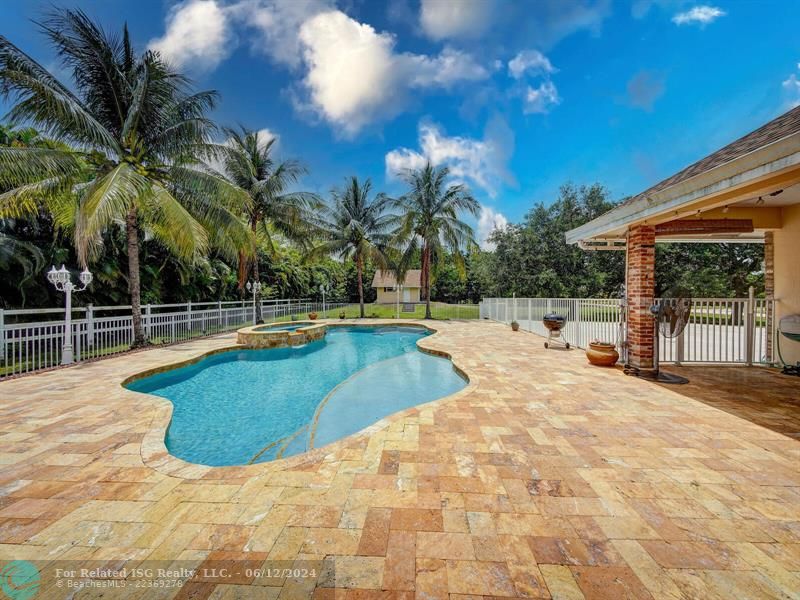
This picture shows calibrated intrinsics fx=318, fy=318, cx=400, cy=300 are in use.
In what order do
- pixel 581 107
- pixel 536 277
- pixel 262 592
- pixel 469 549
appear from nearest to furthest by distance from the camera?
pixel 262 592, pixel 469 549, pixel 581 107, pixel 536 277

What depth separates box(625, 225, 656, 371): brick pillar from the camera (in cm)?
610

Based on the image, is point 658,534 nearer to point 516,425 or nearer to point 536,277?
point 516,425

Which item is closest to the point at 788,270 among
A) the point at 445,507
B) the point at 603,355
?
the point at 603,355

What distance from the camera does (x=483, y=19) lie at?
8648 mm

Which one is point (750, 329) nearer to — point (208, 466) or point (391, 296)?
point (208, 466)

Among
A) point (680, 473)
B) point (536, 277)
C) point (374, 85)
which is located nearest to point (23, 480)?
point (680, 473)

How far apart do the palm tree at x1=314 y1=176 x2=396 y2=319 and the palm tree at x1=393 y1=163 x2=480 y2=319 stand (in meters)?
1.60

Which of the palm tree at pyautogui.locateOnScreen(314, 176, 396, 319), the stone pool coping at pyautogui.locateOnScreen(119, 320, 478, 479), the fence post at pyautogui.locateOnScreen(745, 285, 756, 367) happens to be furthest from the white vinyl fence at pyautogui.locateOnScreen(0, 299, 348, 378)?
the fence post at pyautogui.locateOnScreen(745, 285, 756, 367)

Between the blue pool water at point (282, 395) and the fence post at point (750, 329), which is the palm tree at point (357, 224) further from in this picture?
the fence post at point (750, 329)

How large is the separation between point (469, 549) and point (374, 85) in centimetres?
1230

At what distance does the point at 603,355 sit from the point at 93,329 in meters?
12.1

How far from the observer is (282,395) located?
6496 millimetres

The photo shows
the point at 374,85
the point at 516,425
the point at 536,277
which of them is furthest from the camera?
the point at 536,277

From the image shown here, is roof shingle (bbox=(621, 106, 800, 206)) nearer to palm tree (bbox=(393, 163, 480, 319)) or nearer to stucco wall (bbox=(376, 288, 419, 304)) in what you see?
palm tree (bbox=(393, 163, 480, 319))
